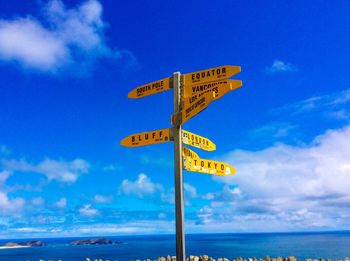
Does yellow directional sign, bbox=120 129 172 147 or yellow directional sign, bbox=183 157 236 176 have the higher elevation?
yellow directional sign, bbox=120 129 172 147

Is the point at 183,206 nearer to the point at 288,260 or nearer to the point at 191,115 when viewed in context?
the point at 191,115

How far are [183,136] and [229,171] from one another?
117 cm

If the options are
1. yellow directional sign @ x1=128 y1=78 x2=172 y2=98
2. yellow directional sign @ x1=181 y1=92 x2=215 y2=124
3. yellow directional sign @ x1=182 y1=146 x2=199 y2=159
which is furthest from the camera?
yellow directional sign @ x1=128 y1=78 x2=172 y2=98

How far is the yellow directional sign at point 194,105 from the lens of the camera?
7086mm

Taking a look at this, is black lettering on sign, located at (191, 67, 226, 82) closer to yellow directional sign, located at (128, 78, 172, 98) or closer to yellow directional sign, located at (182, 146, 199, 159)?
yellow directional sign, located at (128, 78, 172, 98)

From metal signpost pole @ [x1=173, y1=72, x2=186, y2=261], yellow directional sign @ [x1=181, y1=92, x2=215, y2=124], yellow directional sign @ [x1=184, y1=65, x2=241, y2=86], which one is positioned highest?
yellow directional sign @ [x1=184, y1=65, x2=241, y2=86]

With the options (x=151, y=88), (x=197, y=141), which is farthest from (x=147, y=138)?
(x=151, y=88)

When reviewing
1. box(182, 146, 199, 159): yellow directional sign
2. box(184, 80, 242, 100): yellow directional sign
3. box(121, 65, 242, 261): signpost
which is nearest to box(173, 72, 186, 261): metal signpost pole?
box(121, 65, 242, 261): signpost

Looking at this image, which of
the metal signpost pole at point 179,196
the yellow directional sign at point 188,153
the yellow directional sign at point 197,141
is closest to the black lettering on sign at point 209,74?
the metal signpost pole at point 179,196

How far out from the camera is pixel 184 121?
7.52 m

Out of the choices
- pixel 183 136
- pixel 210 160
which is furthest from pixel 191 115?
pixel 210 160

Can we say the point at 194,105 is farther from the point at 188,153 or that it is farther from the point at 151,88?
the point at 151,88

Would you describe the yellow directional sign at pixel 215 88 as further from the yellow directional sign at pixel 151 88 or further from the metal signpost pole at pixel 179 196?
the metal signpost pole at pixel 179 196

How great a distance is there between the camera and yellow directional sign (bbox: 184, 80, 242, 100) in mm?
7125
